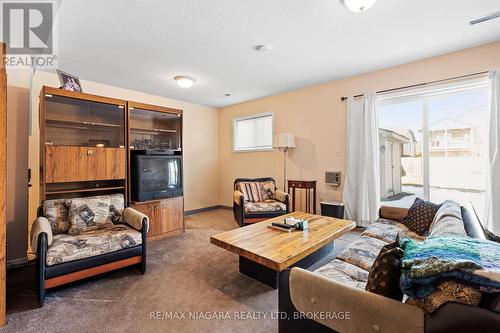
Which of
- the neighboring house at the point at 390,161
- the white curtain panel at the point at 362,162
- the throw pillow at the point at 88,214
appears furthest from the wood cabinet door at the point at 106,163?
the neighboring house at the point at 390,161

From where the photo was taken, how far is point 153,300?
204 cm

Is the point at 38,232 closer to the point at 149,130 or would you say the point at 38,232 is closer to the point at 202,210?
the point at 149,130

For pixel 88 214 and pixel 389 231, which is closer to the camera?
pixel 389 231

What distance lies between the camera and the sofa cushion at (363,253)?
1788 mm

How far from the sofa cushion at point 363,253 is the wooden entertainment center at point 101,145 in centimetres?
278

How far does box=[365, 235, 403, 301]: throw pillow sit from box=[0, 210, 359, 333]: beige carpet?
3.12 feet

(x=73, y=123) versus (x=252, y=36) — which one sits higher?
(x=252, y=36)

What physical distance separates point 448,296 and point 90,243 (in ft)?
8.78

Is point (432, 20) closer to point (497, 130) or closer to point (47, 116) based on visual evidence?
point (497, 130)

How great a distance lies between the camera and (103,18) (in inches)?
88.4

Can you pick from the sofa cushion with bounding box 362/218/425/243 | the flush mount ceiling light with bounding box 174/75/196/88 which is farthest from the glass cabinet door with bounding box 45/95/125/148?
the sofa cushion with bounding box 362/218/425/243

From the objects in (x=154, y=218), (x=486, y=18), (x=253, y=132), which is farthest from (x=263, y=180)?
(x=486, y=18)

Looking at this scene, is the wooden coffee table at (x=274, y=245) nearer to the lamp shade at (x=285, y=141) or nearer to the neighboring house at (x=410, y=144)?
the neighboring house at (x=410, y=144)

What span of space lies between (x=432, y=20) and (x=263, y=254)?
9.25ft
